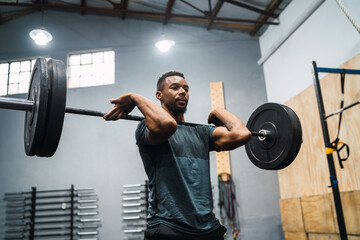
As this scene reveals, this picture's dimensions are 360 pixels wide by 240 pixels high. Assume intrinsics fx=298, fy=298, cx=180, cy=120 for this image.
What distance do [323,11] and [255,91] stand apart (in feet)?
5.47

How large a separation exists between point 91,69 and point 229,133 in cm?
438

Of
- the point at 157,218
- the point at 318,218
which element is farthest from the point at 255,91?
the point at 157,218

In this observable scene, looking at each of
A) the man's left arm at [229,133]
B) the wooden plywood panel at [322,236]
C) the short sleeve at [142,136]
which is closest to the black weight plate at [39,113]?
the short sleeve at [142,136]

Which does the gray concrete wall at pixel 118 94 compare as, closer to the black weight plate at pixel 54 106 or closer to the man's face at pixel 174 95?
the man's face at pixel 174 95

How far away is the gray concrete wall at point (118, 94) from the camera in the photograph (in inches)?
180

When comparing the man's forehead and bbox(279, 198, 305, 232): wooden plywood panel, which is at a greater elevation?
the man's forehead

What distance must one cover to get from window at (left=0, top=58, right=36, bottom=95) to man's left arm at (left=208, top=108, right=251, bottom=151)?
4.87 meters

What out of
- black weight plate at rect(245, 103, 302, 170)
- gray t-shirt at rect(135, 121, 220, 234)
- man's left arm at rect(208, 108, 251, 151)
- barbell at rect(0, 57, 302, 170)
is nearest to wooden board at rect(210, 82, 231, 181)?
black weight plate at rect(245, 103, 302, 170)

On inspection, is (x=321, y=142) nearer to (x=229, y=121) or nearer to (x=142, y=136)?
(x=229, y=121)

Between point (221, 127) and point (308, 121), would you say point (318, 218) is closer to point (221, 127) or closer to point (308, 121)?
point (308, 121)

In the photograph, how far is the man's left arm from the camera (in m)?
1.57

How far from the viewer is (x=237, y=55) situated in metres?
5.14

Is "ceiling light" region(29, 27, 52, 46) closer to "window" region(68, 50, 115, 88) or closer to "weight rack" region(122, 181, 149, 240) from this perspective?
"window" region(68, 50, 115, 88)

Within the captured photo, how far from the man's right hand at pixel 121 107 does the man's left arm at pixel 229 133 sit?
49 cm
